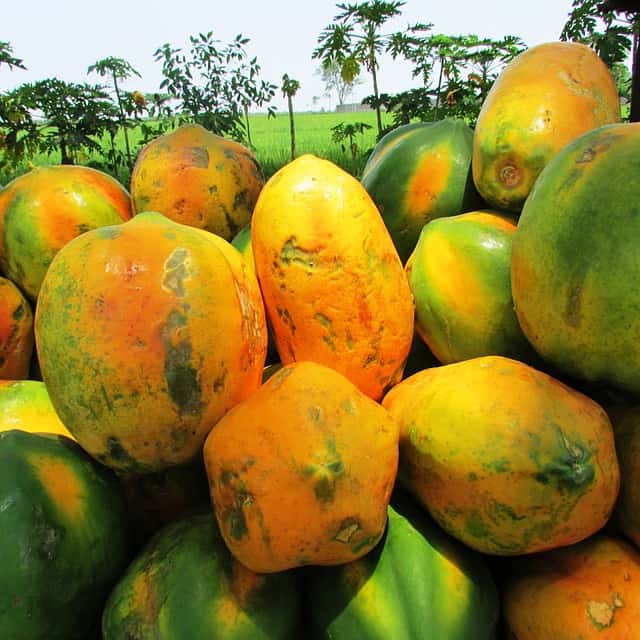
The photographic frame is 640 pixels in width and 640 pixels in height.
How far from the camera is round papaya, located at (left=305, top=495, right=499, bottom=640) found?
100 cm

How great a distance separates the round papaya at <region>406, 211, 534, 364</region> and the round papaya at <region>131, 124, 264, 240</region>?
0.57 m

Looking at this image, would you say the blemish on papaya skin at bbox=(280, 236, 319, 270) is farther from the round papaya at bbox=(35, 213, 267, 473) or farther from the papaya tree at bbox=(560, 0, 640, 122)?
the papaya tree at bbox=(560, 0, 640, 122)

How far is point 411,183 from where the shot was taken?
1.54m

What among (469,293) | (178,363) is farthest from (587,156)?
(178,363)

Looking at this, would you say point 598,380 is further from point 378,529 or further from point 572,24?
point 572,24

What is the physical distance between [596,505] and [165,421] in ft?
2.17

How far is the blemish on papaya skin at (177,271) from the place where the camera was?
103cm

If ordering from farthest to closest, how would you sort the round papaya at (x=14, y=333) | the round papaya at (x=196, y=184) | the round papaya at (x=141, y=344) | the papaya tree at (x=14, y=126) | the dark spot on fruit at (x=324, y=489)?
the papaya tree at (x=14, y=126), the round papaya at (x=196, y=184), the round papaya at (x=14, y=333), the round papaya at (x=141, y=344), the dark spot on fruit at (x=324, y=489)

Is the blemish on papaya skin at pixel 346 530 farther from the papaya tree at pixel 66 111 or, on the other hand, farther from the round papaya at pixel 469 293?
the papaya tree at pixel 66 111

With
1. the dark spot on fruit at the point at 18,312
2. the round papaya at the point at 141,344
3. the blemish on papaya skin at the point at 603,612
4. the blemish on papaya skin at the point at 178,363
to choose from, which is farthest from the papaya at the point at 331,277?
the dark spot on fruit at the point at 18,312

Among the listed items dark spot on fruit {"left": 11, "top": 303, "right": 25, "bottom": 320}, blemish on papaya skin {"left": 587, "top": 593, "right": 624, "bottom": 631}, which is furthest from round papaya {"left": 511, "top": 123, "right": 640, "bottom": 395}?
dark spot on fruit {"left": 11, "top": 303, "right": 25, "bottom": 320}

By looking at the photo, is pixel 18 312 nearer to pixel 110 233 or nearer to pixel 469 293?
pixel 110 233

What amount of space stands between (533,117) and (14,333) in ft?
3.97

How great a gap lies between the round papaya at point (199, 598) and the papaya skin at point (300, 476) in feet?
0.29
